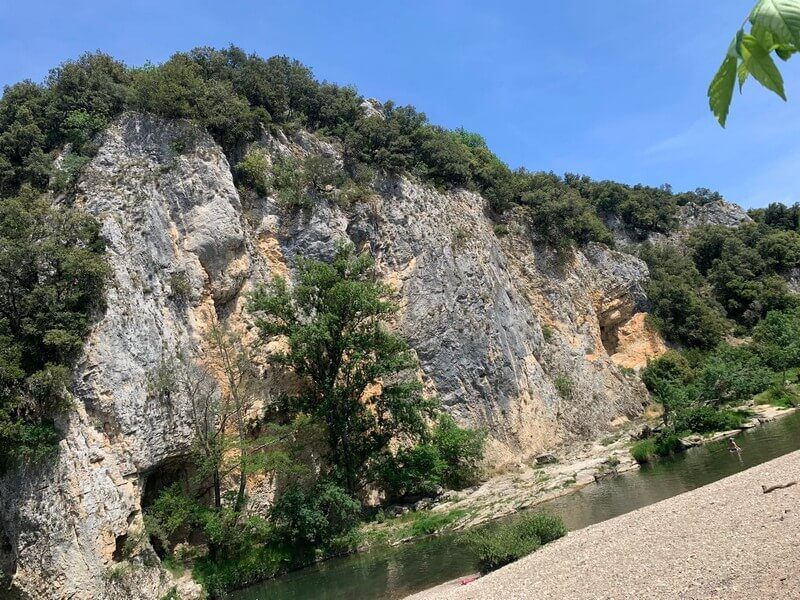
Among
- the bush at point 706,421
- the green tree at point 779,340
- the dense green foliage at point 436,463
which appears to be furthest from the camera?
the green tree at point 779,340

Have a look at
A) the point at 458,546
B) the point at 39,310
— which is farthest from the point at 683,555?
the point at 39,310

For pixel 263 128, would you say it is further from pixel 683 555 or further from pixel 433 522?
pixel 683 555

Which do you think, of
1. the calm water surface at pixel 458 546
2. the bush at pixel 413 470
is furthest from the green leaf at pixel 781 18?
the bush at pixel 413 470

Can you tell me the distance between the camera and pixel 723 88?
174 centimetres

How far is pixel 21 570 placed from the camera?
650 inches

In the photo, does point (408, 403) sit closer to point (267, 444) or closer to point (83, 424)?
point (267, 444)

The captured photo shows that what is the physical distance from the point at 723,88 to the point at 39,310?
23082 mm

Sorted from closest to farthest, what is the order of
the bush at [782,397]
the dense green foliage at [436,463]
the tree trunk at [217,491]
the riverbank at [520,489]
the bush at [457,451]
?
1. the tree trunk at [217,491]
2. the riverbank at [520,489]
3. the dense green foliage at [436,463]
4. the bush at [457,451]
5. the bush at [782,397]

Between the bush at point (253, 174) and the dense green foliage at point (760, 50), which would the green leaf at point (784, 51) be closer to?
the dense green foliage at point (760, 50)

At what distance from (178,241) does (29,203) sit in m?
6.46

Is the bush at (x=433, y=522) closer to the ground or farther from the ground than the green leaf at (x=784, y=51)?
closer to the ground

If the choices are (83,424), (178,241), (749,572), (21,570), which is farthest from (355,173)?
(749,572)

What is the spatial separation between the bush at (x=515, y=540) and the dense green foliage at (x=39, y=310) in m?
14.1

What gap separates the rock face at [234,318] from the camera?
711 inches
